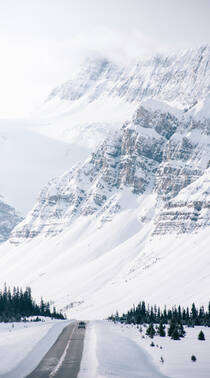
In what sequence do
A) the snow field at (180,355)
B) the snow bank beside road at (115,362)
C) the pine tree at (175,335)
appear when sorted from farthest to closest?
the pine tree at (175,335) < the snow field at (180,355) < the snow bank beside road at (115,362)

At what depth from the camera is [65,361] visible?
184 ft

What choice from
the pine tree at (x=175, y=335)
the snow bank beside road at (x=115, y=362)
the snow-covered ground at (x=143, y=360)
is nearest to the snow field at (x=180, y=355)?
the snow-covered ground at (x=143, y=360)

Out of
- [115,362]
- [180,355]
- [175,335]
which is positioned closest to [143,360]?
[115,362]

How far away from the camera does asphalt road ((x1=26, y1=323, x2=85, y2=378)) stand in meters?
48.2

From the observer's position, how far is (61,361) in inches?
2211

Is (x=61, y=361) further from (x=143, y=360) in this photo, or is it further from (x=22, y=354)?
(x=143, y=360)

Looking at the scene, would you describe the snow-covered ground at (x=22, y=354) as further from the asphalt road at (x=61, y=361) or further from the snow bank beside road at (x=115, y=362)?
the snow bank beside road at (x=115, y=362)

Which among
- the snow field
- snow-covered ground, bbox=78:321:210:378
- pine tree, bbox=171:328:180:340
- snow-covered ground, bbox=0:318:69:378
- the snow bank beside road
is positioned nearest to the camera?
the snow bank beside road

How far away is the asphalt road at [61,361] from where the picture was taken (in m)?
48.2

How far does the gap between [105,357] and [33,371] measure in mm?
9507

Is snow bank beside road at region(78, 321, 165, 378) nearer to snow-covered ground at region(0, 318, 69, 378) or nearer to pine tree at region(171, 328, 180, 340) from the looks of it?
snow-covered ground at region(0, 318, 69, 378)

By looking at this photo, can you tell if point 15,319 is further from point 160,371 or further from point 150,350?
point 160,371

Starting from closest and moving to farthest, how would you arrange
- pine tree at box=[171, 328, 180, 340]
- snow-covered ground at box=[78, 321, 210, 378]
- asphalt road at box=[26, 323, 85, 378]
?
asphalt road at box=[26, 323, 85, 378] < snow-covered ground at box=[78, 321, 210, 378] < pine tree at box=[171, 328, 180, 340]

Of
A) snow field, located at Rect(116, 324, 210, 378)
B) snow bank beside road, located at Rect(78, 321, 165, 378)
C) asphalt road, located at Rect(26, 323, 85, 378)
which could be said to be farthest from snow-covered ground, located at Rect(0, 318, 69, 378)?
snow field, located at Rect(116, 324, 210, 378)
